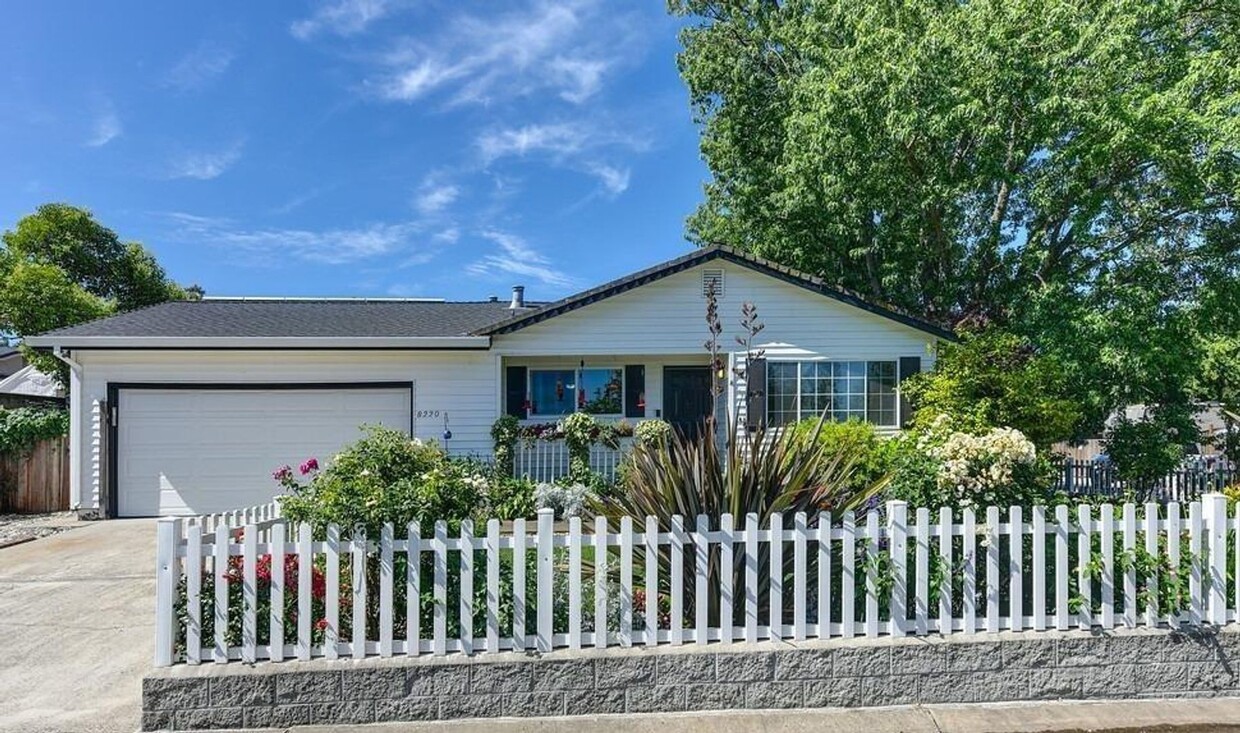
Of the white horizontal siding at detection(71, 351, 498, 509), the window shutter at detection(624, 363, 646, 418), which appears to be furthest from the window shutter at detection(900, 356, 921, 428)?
the white horizontal siding at detection(71, 351, 498, 509)

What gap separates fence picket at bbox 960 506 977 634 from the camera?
349 centimetres

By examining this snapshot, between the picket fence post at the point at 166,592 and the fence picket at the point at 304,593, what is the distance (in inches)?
25.8

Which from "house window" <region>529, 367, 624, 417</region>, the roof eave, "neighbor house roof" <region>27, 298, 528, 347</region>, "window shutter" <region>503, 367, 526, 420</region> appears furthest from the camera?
"house window" <region>529, 367, 624, 417</region>

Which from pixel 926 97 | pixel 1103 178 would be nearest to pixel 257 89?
pixel 926 97

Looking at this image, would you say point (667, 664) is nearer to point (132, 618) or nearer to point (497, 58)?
point (132, 618)

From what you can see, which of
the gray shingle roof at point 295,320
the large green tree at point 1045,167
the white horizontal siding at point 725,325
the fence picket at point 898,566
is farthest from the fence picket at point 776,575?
the large green tree at point 1045,167

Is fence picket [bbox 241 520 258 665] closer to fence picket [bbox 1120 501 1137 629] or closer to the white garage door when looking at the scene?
fence picket [bbox 1120 501 1137 629]

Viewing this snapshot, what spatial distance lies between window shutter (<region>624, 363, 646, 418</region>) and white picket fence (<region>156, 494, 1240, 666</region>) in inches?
301

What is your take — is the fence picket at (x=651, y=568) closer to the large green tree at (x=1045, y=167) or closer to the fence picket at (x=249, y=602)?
the fence picket at (x=249, y=602)

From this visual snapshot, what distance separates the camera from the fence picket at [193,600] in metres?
3.15

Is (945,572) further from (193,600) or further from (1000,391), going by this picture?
(1000,391)

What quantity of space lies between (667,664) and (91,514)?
35.2ft

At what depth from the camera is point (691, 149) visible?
16.2 meters

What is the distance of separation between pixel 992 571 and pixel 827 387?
291 inches
